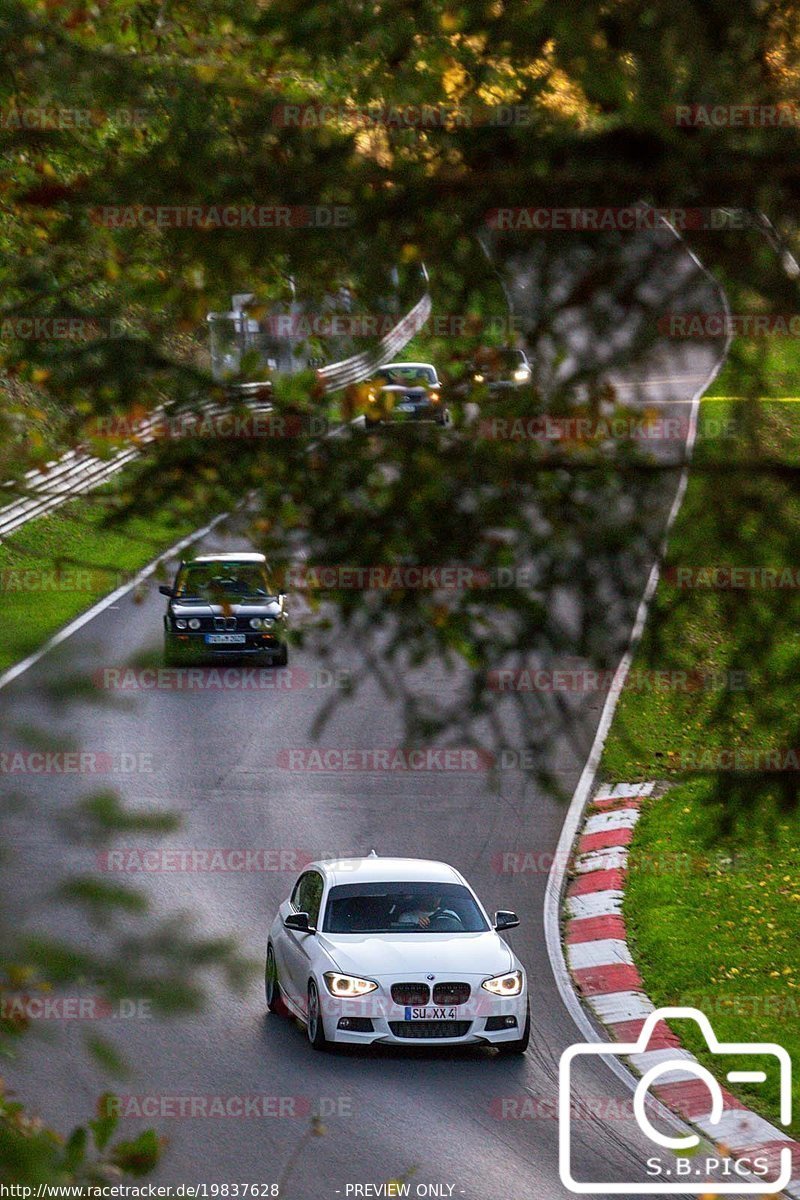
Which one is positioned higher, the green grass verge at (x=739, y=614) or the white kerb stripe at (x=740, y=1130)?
the green grass verge at (x=739, y=614)

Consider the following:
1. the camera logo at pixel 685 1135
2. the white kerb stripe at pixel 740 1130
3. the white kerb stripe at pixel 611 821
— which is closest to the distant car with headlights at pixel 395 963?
the camera logo at pixel 685 1135

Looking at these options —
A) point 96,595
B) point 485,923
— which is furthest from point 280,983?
point 96,595

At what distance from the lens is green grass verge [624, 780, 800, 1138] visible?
14461 millimetres

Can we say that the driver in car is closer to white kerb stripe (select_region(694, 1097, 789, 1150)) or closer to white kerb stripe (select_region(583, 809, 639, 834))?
white kerb stripe (select_region(694, 1097, 789, 1150))

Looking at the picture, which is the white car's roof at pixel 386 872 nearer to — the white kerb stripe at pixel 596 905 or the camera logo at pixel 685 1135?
the camera logo at pixel 685 1135

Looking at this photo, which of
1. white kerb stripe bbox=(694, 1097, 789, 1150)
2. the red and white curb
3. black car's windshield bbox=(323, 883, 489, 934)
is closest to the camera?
white kerb stripe bbox=(694, 1097, 789, 1150)

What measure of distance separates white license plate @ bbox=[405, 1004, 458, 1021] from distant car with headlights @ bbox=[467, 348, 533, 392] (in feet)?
27.5

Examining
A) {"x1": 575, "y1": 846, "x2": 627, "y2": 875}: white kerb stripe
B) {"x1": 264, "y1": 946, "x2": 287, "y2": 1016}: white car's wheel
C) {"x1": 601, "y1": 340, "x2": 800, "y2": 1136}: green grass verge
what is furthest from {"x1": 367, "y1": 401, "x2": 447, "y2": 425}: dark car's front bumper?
{"x1": 575, "y1": 846, "x2": 627, "y2": 875}: white kerb stripe

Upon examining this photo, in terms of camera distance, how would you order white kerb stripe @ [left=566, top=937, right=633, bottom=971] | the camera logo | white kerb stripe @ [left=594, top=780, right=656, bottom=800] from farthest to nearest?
1. white kerb stripe @ [left=594, top=780, right=656, bottom=800]
2. white kerb stripe @ [left=566, top=937, right=633, bottom=971]
3. the camera logo

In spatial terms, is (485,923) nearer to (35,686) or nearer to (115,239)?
(115,239)

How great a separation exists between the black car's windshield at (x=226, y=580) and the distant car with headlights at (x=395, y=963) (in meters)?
7.58

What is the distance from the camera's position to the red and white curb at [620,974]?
39.6ft

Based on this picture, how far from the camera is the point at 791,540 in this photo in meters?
5.78

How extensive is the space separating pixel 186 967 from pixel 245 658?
2484 cm
